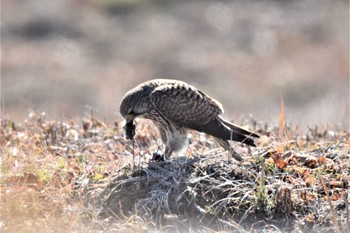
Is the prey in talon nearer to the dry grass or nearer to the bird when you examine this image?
the bird

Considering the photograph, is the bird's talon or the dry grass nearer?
the dry grass

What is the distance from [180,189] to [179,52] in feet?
39.2

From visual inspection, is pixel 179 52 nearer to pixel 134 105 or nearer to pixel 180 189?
pixel 134 105

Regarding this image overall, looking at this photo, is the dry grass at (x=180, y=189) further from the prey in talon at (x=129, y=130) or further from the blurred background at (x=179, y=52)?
the blurred background at (x=179, y=52)

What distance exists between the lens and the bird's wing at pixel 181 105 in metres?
10.3

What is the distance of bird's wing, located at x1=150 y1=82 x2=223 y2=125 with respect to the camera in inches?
404

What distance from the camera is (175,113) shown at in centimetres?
1028

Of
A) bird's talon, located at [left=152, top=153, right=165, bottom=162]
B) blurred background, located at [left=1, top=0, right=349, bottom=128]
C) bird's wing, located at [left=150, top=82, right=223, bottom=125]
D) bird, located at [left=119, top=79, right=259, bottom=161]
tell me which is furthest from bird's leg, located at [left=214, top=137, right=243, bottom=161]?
blurred background, located at [left=1, top=0, right=349, bottom=128]

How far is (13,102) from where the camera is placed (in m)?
18.3

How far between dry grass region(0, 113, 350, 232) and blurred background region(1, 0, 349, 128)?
6566 mm

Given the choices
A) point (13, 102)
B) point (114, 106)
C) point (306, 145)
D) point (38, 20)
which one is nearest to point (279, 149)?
point (306, 145)

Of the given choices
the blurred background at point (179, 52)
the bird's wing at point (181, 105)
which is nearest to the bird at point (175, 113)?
the bird's wing at point (181, 105)

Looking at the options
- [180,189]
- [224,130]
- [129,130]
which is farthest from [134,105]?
[180,189]

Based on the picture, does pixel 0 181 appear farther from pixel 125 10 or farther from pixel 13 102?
pixel 125 10
